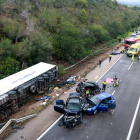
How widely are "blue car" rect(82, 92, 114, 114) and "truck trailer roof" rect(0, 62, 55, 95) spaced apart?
6.14 m

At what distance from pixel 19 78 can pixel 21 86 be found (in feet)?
3.91

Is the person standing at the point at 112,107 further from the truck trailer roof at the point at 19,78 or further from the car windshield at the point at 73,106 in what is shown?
the truck trailer roof at the point at 19,78

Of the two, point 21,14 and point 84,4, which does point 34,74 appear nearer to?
point 21,14

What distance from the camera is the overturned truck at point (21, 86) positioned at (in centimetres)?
1316

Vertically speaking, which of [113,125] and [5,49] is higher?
[5,49]

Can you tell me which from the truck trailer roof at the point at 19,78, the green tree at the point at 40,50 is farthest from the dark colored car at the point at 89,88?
the green tree at the point at 40,50

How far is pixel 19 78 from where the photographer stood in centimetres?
1552

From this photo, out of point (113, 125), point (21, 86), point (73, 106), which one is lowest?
point (113, 125)

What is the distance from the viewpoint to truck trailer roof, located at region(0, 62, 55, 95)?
1394 centimetres

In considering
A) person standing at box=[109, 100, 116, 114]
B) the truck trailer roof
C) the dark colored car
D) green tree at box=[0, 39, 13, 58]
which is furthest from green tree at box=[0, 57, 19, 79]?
person standing at box=[109, 100, 116, 114]

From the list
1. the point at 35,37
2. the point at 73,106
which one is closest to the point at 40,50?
the point at 35,37

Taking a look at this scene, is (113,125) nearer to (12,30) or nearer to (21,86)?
(21,86)

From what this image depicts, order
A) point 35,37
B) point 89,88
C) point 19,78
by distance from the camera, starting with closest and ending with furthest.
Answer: point 19,78, point 89,88, point 35,37

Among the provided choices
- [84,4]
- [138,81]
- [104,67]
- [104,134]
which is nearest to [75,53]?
[104,67]
